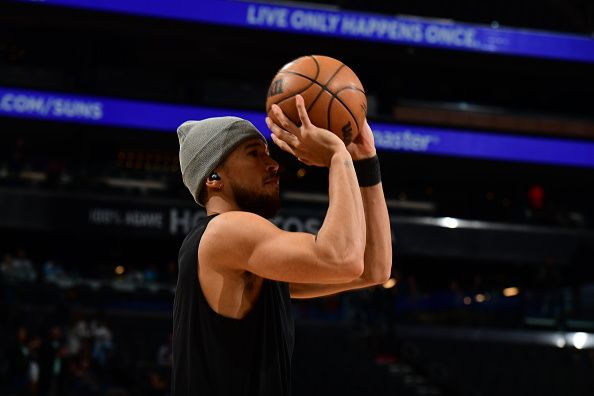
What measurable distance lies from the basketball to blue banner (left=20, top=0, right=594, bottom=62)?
15.1 m

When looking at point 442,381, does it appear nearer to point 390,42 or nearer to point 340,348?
point 340,348

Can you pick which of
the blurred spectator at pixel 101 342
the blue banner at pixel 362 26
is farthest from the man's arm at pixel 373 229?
the blue banner at pixel 362 26

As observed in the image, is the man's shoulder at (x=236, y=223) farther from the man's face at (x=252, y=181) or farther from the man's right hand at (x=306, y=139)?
the man's right hand at (x=306, y=139)

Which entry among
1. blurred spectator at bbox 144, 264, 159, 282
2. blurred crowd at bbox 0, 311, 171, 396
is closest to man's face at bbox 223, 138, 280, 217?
blurred crowd at bbox 0, 311, 171, 396

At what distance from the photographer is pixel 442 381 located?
16.0 m

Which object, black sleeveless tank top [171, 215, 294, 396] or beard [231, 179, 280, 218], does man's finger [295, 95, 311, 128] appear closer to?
beard [231, 179, 280, 218]

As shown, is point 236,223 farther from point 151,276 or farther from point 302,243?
point 151,276

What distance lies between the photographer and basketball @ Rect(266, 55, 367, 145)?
122 inches

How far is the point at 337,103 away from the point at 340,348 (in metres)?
13.4

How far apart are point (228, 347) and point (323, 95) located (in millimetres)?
856

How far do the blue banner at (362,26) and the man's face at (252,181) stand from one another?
15.3m

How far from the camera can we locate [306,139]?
2.94 metres

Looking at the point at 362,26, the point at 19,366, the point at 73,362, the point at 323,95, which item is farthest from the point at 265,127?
the point at 323,95

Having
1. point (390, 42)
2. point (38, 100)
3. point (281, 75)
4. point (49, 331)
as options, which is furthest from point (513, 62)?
point (281, 75)
